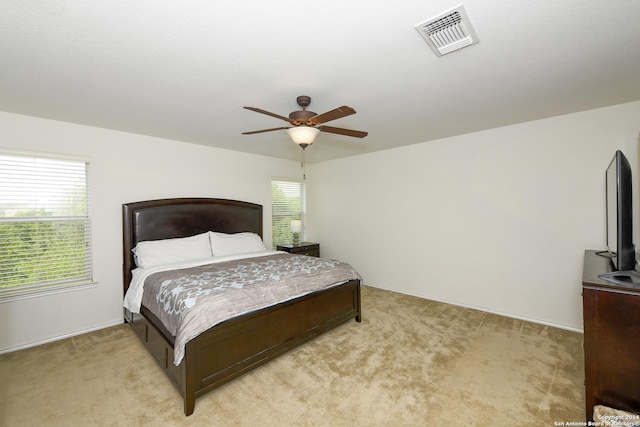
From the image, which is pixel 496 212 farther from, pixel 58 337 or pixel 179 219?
pixel 58 337

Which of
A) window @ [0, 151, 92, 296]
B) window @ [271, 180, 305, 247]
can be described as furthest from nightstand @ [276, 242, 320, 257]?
window @ [0, 151, 92, 296]

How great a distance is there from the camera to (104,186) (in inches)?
131

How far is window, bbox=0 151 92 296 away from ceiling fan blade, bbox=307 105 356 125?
283 cm

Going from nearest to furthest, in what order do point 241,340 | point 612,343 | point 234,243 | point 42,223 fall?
point 612,343, point 241,340, point 42,223, point 234,243

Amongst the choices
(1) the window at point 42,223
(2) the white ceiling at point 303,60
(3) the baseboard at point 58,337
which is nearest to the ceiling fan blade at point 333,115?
(2) the white ceiling at point 303,60

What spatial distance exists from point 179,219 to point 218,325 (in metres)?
2.24

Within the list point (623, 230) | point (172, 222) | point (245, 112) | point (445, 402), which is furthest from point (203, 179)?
point (623, 230)

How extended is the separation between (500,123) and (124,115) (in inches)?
165

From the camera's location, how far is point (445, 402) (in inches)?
77.4

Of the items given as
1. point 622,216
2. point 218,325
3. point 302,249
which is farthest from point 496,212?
point 218,325

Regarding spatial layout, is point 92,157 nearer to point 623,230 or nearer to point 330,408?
point 330,408

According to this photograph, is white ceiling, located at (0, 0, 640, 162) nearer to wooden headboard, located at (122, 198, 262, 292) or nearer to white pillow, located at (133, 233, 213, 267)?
wooden headboard, located at (122, 198, 262, 292)

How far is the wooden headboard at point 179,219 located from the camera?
3436mm

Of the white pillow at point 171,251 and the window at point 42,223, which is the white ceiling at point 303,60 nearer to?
the window at point 42,223
